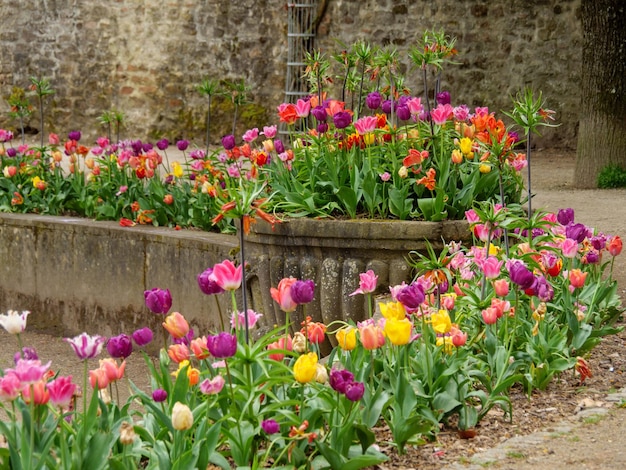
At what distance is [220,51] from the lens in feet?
48.5

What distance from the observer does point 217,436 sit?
2.87m

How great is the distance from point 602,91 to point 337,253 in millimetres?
5419

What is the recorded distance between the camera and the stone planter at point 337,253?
17.4 feet

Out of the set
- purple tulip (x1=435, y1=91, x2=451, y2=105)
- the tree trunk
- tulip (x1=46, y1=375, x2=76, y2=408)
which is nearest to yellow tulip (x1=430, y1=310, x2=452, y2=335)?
tulip (x1=46, y1=375, x2=76, y2=408)

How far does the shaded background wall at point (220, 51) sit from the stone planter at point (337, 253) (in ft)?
25.5

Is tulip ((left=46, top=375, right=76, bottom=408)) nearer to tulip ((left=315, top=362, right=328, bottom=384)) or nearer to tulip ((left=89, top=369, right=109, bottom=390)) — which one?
tulip ((left=89, top=369, right=109, bottom=390))

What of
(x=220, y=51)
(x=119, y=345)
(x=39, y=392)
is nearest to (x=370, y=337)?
(x=119, y=345)

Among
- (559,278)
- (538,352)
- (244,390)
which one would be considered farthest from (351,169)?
(244,390)

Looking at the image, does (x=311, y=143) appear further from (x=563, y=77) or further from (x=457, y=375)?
(x=563, y=77)

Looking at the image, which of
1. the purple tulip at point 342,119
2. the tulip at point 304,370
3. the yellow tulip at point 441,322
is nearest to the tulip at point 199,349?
the tulip at point 304,370

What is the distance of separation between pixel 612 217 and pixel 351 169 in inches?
120

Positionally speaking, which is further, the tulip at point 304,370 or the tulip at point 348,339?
the tulip at point 348,339

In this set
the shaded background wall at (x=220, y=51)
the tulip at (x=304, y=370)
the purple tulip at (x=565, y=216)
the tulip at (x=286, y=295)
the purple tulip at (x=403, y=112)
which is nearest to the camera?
the tulip at (x=304, y=370)

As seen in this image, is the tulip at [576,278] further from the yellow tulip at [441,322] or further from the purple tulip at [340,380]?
the purple tulip at [340,380]
